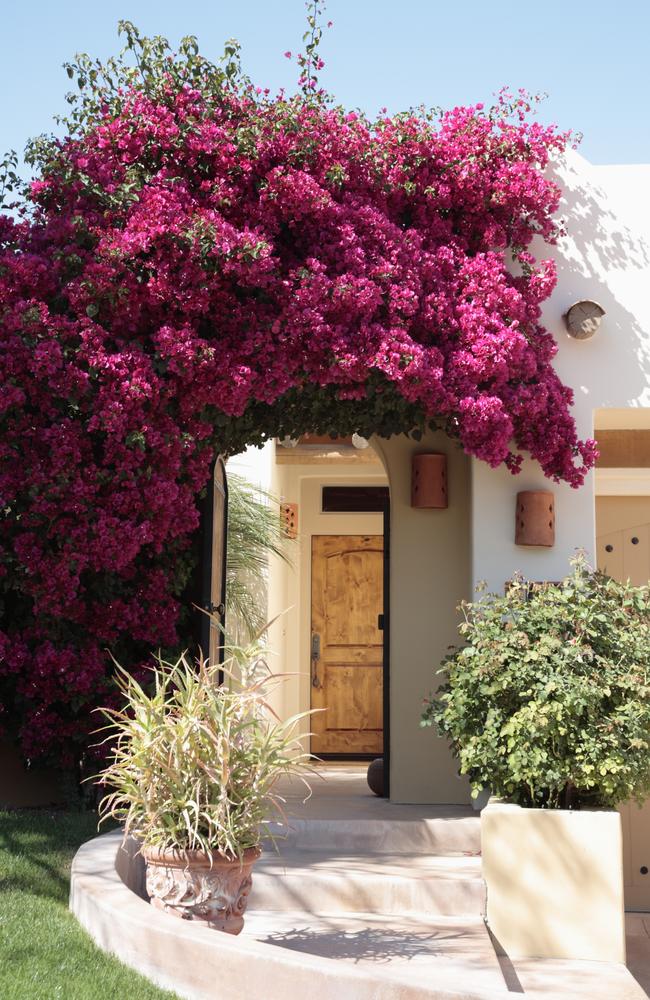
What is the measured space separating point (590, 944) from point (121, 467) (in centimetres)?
303

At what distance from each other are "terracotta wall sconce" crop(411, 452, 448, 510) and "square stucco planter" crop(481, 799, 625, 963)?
240 cm

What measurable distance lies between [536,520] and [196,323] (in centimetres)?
210

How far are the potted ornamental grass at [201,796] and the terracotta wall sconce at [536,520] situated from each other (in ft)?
8.64

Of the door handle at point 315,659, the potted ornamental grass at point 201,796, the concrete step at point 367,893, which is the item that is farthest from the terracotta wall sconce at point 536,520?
the door handle at point 315,659

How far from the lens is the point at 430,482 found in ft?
20.6

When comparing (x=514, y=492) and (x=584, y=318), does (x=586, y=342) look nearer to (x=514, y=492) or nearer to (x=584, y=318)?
(x=584, y=318)

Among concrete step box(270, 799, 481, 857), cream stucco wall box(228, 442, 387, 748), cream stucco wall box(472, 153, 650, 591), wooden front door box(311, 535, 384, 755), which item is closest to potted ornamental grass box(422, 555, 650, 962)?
concrete step box(270, 799, 481, 857)

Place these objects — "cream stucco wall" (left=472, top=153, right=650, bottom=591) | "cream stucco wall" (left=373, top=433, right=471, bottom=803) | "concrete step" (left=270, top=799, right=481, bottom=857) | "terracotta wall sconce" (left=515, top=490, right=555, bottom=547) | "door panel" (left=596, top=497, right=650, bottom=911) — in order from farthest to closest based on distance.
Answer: "door panel" (left=596, top=497, right=650, bottom=911) < "cream stucco wall" (left=373, top=433, right=471, bottom=803) < "cream stucco wall" (left=472, top=153, right=650, bottom=591) < "terracotta wall sconce" (left=515, top=490, right=555, bottom=547) < "concrete step" (left=270, top=799, right=481, bottom=857)

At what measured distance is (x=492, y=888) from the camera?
4.21 meters

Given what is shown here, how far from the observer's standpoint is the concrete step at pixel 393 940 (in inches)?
139

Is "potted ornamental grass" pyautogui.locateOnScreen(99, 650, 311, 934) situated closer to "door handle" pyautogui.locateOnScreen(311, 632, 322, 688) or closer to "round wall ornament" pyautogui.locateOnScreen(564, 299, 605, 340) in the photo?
"round wall ornament" pyautogui.locateOnScreen(564, 299, 605, 340)

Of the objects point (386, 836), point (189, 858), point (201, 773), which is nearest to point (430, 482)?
point (386, 836)

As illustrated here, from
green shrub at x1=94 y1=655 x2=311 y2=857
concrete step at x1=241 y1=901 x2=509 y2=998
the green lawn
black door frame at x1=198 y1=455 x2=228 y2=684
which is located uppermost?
black door frame at x1=198 y1=455 x2=228 y2=684

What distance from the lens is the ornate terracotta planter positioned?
3.21m
